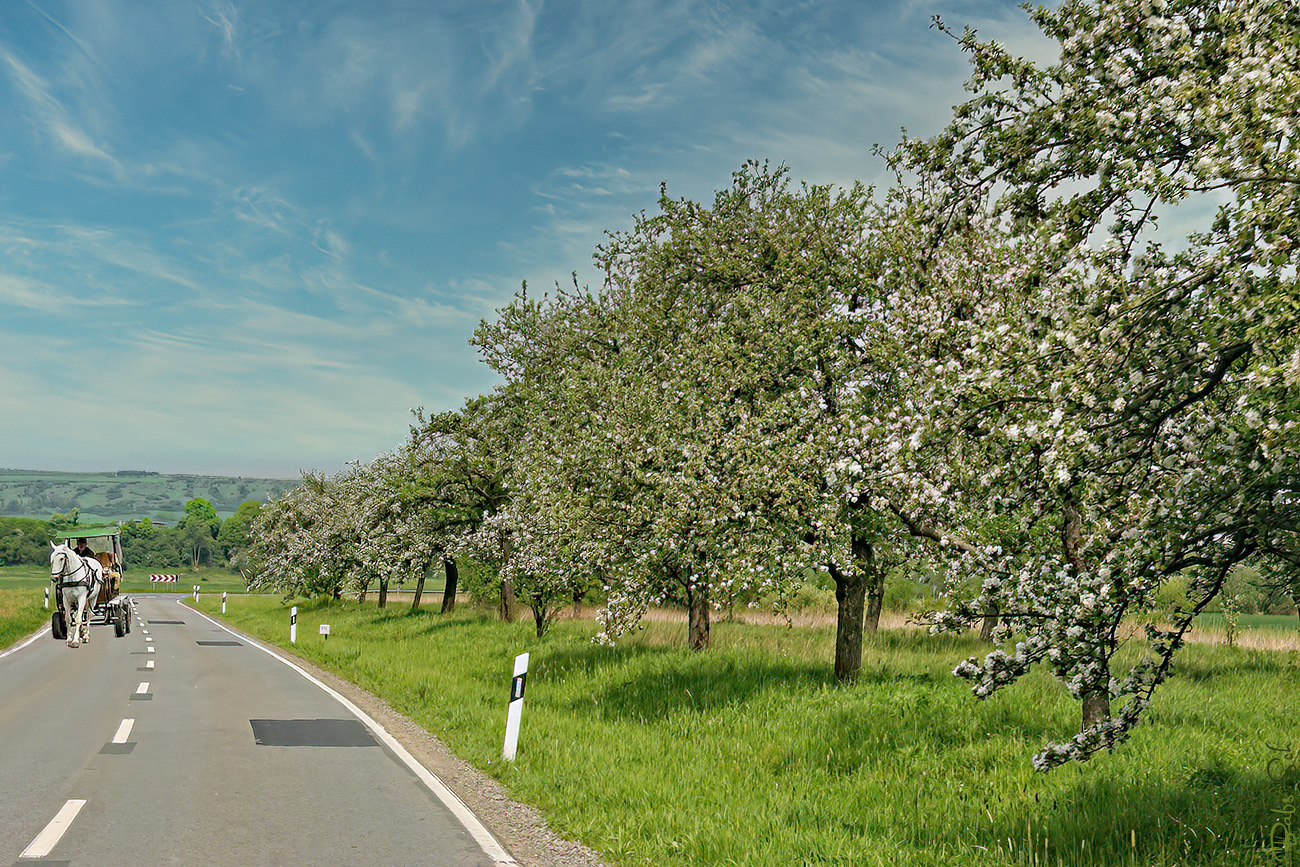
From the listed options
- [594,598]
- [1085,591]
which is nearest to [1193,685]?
[1085,591]

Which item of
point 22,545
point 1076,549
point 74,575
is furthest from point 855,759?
point 22,545

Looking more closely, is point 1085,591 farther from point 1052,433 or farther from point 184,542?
point 184,542

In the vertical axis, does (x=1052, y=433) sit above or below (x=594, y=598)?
above

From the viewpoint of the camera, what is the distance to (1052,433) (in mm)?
4559

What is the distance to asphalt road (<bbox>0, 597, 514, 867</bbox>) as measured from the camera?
661 cm

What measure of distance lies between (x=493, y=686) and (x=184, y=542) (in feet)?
637

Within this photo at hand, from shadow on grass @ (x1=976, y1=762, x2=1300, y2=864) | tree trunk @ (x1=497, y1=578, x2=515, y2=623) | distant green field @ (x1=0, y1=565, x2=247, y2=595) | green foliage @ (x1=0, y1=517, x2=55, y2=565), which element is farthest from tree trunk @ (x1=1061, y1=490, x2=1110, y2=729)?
green foliage @ (x1=0, y1=517, x2=55, y2=565)

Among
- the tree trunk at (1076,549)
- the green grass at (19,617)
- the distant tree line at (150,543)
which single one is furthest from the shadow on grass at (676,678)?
the distant tree line at (150,543)

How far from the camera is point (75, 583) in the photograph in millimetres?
20312

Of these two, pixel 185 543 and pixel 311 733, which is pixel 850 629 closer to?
pixel 311 733

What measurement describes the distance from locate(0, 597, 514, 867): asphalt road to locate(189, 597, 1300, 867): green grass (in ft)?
4.01

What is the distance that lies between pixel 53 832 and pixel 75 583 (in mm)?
16328

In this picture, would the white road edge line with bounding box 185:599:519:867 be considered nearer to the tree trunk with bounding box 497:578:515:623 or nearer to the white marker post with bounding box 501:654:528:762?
the white marker post with bounding box 501:654:528:762

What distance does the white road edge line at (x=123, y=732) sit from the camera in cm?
1083
